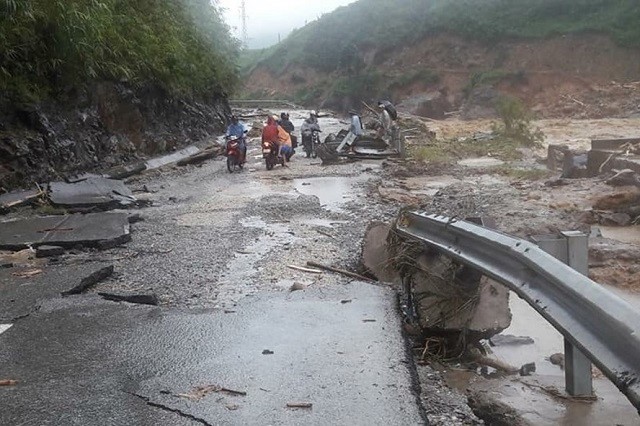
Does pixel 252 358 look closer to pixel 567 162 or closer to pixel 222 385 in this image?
pixel 222 385

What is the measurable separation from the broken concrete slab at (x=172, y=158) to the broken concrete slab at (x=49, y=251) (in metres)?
11.5

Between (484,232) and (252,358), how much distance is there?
5.55 ft

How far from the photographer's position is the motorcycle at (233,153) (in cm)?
Answer: 1908

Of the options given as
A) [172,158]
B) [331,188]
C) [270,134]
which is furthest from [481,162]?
[172,158]

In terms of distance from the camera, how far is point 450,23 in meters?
72.1

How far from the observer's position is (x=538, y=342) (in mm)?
5867

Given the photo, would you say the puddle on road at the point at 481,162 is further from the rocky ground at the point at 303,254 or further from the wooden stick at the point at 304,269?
the wooden stick at the point at 304,269

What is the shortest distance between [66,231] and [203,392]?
18.9 ft

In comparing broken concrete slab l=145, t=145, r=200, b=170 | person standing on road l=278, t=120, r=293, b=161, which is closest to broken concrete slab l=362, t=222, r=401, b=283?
person standing on road l=278, t=120, r=293, b=161

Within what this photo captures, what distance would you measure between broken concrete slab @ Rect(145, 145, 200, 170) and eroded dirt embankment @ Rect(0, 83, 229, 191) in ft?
1.31

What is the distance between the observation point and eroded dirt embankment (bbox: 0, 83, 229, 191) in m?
13.6

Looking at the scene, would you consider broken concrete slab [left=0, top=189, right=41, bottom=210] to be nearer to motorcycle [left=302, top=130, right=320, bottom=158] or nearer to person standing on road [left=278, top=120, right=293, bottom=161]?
person standing on road [left=278, top=120, right=293, bottom=161]

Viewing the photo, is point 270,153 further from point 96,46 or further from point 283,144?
point 96,46

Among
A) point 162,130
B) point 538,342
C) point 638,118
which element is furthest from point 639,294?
point 638,118
